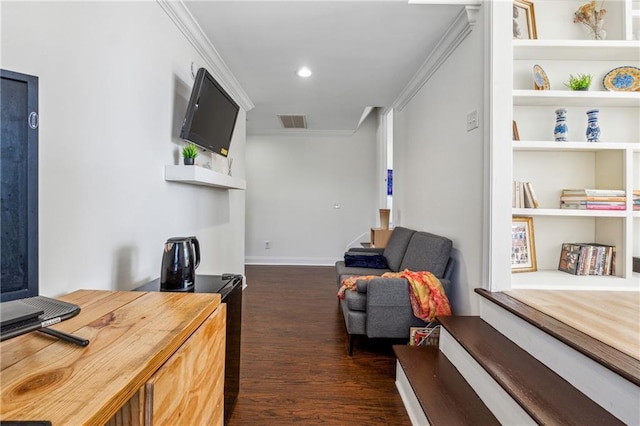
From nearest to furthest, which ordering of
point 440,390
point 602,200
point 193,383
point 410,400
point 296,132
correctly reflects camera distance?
point 193,383, point 440,390, point 410,400, point 602,200, point 296,132

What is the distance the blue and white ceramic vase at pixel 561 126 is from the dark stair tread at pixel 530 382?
1381 mm

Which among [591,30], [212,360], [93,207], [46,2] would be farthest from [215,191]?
[591,30]

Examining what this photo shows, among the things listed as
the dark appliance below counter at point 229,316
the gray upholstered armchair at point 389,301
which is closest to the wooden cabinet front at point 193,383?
the dark appliance below counter at point 229,316

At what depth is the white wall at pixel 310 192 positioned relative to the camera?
5785 mm

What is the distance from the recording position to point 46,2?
42.7 inches

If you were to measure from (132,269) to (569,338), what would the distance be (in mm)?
2089

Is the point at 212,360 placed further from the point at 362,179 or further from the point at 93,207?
Answer: the point at 362,179

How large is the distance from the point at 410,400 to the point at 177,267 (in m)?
1.49

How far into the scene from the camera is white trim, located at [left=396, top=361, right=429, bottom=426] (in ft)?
4.93

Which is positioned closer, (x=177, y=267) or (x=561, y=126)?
(x=177, y=267)

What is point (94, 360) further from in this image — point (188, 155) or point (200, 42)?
point (200, 42)

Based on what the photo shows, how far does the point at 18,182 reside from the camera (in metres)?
0.68

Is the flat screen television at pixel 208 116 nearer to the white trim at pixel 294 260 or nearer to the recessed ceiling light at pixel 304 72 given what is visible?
the recessed ceiling light at pixel 304 72

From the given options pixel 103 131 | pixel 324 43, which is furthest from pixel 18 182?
pixel 324 43
